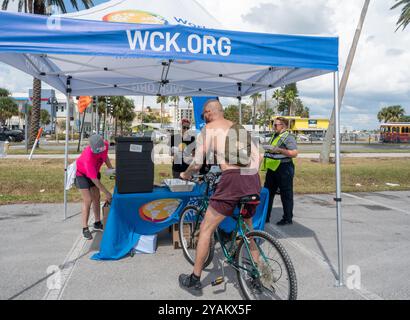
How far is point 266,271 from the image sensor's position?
3.34 meters

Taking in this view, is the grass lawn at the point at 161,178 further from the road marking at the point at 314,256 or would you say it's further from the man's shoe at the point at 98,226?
the road marking at the point at 314,256

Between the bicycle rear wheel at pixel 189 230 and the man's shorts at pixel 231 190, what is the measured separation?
1.14m

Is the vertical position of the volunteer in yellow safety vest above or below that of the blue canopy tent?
below

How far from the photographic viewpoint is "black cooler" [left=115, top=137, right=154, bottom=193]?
4504 mm

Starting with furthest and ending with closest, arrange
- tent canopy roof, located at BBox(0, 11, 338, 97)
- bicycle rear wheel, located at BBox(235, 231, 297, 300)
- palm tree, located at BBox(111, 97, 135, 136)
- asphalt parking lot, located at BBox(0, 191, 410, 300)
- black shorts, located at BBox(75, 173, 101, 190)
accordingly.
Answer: palm tree, located at BBox(111, 97, 135, 136) → black shorts, located at BBox(75, 173, 101, 190) → asphalt parking lot, located at BBox(0, 191, 410, 300) → tent canopy roof, located at BBox(0, 11, 338, 97) → bicycle rear wheel, located at BBox(235, 231, 297, 300)

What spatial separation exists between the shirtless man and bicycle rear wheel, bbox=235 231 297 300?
1.13 ft

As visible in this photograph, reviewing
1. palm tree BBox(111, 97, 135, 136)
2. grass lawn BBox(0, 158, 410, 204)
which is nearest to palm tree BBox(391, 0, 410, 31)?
grass lawn BBox(0, 158, 410, 204)

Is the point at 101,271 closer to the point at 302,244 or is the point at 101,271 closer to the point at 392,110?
the point at 302,244

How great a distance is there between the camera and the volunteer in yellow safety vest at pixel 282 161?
19.5ft

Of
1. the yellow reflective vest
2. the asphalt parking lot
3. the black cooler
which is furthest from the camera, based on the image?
the yellow reflective vest

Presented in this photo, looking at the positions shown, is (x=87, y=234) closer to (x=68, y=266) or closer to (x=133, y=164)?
(x=68, y=266)

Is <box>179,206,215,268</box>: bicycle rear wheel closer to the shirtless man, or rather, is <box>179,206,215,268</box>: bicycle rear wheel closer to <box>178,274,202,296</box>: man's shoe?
<box>178,274,202,296</box>: man's shoe
